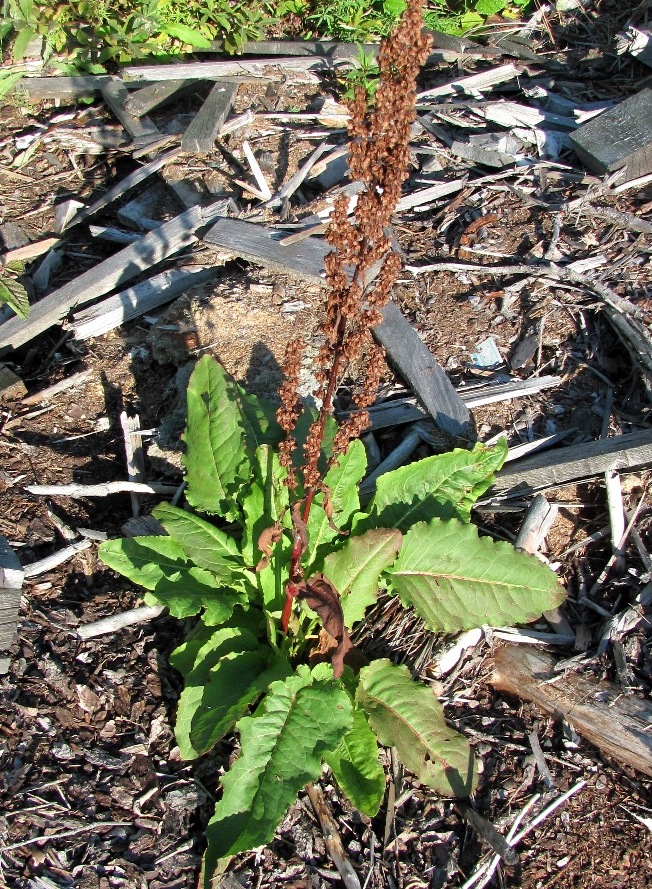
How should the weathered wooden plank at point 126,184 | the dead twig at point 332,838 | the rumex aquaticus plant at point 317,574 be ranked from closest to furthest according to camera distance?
the rumex aquaticus plant at point 317,574
the dead twig at point 332,838
the weathered wooden plank at point 126,184

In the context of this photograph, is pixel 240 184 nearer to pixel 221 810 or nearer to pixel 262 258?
pixel 262 258

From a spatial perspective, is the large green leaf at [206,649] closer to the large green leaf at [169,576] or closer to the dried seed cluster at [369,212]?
the large green leaf at [169,576]

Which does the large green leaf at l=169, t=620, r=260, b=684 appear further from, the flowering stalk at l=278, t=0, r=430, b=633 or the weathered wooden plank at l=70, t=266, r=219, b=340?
the weathered wooden plank at l=70, t=266, r=219, b=340

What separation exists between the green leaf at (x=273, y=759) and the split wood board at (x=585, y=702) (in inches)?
35.4

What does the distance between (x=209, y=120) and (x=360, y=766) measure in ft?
13.5

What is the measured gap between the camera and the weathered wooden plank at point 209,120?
539 centimetres

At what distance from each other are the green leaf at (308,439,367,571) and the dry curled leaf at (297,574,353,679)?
1.57 feet

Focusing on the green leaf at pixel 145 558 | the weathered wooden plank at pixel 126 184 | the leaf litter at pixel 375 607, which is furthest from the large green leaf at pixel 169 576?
the weathered wooden plank at pixel 126 184

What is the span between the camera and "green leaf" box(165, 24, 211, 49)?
19.4 ft

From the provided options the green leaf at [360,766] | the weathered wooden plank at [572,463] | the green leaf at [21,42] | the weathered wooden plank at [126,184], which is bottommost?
the green leaf at [360,766]

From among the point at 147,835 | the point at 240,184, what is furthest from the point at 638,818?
the point at 240,184

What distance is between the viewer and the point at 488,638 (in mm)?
3742

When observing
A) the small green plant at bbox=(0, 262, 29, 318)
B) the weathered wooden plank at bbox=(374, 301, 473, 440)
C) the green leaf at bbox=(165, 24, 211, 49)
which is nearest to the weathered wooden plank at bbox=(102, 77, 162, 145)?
the green leaf at bbox=(165, 24, 211, 49)

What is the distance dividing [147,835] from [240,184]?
3.66 meters
